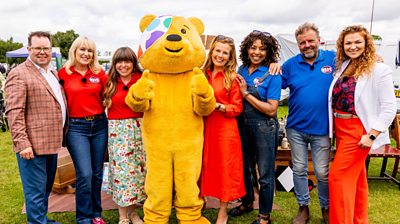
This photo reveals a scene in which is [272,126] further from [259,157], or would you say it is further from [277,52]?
[277,52]

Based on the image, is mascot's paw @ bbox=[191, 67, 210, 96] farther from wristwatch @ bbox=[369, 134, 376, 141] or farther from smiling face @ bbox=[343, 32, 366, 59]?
wristwatch @ bbox=[369, 134, 376, 141]

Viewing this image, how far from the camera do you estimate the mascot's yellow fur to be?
2.85 m

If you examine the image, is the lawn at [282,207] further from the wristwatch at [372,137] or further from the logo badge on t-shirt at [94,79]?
the logo badge on t-shirt at [94,79]

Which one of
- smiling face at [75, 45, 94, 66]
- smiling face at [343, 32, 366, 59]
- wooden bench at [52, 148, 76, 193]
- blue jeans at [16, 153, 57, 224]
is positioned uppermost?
smiling face at [343, 32, 366, 59]

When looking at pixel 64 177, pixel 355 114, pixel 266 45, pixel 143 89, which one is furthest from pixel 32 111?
pixel 355 114

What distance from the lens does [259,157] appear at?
10.6 feet

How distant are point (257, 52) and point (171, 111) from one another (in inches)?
38.3

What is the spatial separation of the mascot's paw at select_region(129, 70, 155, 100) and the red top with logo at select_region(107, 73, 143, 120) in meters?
0.39

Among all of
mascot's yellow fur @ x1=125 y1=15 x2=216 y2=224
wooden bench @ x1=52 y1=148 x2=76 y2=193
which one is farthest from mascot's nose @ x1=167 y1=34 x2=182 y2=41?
wooden bench @ x1=52 y1=148 x2=76 y2=193

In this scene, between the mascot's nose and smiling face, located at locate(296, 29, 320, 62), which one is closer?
the mascot's nose

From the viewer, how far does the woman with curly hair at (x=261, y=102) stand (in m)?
3.09

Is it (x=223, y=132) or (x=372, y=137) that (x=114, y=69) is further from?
(x=372, y=137)

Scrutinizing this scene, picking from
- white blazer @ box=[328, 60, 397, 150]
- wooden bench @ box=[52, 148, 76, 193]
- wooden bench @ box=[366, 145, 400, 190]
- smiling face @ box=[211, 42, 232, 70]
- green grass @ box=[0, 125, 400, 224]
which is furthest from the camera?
wooden bench @ box=[366, 145, 400, 190]

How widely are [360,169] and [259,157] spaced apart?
890 mm
